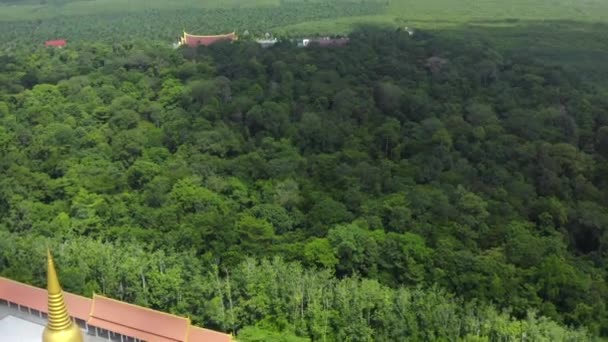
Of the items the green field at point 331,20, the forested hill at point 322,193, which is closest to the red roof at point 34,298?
the forested hill at point 322,193

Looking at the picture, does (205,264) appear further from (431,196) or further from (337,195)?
(431,196)

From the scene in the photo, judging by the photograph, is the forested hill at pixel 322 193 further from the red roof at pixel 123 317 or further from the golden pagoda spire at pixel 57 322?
the golden pagoda spire at pixel 57 322

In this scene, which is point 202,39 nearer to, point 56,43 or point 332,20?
point 56,43

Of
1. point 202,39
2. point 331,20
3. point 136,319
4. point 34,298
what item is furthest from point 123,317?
point 331,20

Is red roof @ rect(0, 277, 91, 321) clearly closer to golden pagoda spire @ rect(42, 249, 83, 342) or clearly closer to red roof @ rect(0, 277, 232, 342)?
red roof @ rect(0, 277, 232, 342)

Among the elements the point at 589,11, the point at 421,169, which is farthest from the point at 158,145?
the point at 589,11
